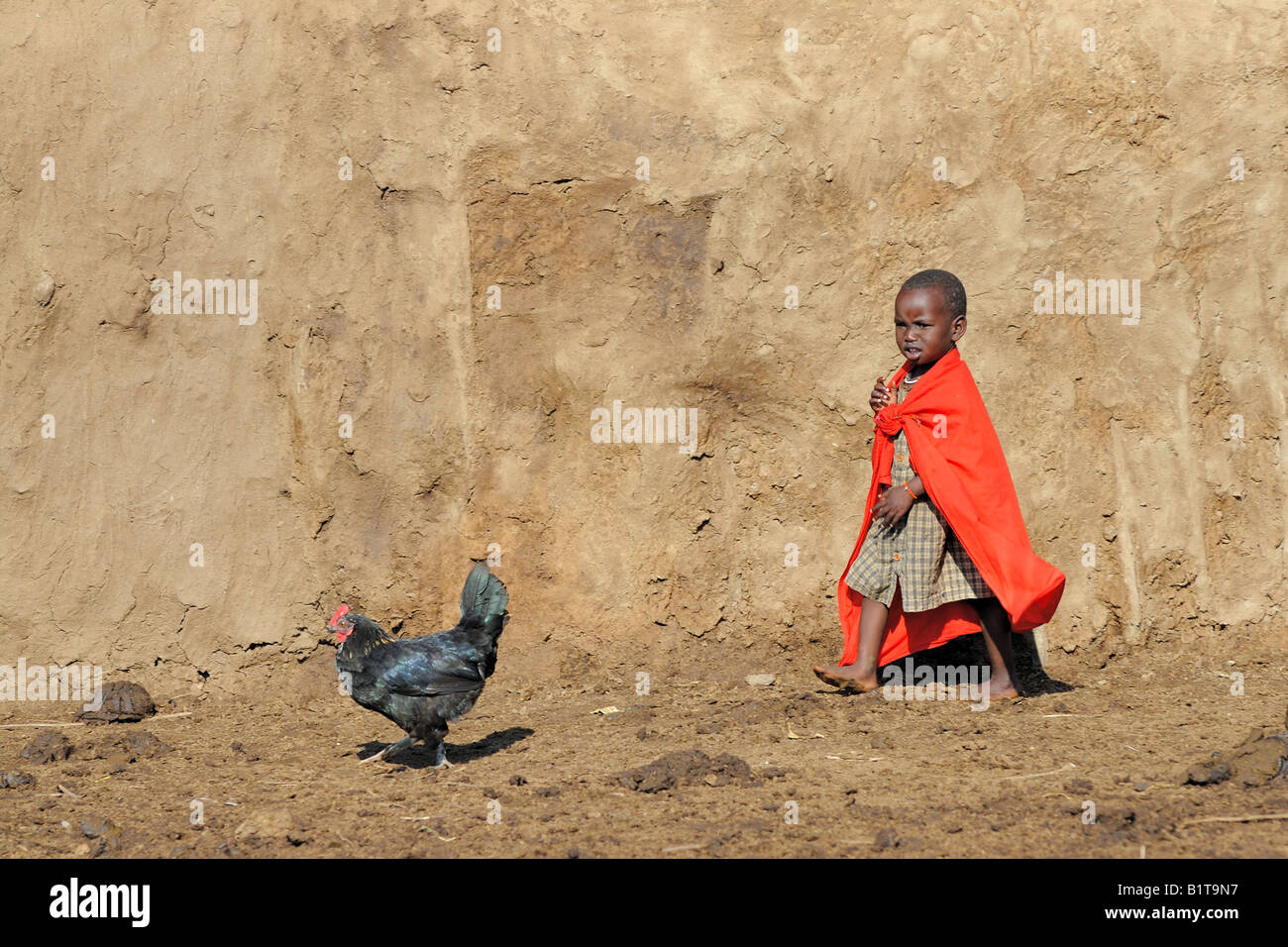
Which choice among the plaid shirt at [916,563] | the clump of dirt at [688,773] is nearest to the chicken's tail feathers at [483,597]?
the clump of dirt at [688,773]

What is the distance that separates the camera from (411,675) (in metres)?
4.65

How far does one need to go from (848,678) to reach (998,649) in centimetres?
69

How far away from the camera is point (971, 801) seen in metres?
4.08

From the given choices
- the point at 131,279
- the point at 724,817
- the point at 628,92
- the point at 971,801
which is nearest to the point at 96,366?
the point at 131,279

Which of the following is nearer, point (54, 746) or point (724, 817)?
point (724, 817)

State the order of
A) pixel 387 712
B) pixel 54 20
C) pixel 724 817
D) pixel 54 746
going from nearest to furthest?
pixel 724 817, pixel 387 712, pixel 54 746, pixel 54 20

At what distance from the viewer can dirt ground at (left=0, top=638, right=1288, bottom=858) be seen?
3814 mm

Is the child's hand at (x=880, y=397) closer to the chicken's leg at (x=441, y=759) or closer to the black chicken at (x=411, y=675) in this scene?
the black chicken at (x=411, y=675)

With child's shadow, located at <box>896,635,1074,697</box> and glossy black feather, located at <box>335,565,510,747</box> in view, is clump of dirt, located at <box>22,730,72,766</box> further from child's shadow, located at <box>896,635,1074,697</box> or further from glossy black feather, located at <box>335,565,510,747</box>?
child's shadow, located at <box>896,635,1074,697</box>

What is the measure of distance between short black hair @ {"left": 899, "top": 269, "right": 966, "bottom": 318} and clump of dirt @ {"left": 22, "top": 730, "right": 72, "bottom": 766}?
400cm

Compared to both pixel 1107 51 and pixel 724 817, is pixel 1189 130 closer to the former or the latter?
pixel 1107 51

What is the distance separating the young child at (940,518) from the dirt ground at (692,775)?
1.18 feet

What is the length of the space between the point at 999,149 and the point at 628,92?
1.87 metres

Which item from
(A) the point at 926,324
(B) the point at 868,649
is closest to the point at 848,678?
(B) the point at 868,649
